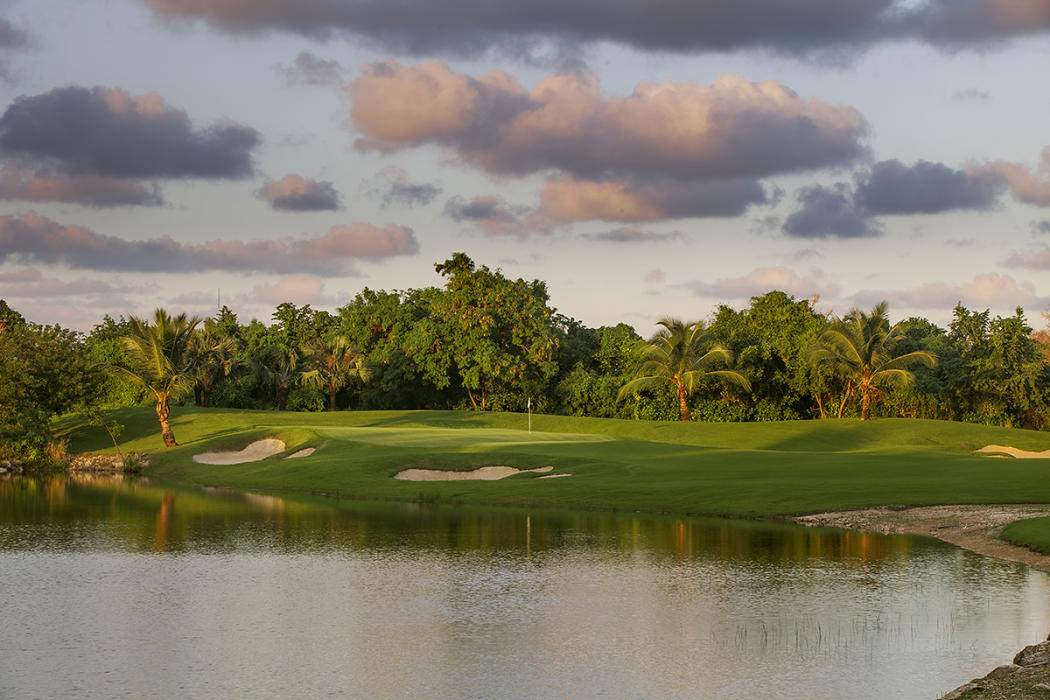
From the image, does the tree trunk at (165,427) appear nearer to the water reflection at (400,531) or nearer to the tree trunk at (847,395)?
the water reflection at (400,531)

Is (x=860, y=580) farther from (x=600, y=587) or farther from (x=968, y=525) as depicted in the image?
(x=968, y=525)

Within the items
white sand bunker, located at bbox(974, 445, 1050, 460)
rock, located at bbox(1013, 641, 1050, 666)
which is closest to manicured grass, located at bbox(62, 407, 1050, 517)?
white sand bunker, located at bbox(974, 445, 1050, 460)

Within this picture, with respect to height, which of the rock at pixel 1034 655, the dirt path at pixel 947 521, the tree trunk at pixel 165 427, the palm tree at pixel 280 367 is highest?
the palm tree at pixel 280 367

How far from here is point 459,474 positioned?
1633 inches

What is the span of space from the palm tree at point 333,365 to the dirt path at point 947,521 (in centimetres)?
5382

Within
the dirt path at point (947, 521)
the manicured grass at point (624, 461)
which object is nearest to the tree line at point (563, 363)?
the manicured grass at point (624, 461)

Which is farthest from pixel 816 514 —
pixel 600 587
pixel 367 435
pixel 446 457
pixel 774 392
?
pixel 774 392

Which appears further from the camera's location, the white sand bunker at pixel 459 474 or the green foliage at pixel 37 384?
the green foliage at pixel 37 384

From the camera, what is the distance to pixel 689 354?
71.8m

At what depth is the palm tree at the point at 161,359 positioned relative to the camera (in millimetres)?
57406

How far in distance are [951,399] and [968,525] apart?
52218 millimetres

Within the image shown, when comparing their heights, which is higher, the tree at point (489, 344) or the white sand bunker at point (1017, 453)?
the tree at point (489, 344)

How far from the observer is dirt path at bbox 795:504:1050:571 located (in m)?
26.2

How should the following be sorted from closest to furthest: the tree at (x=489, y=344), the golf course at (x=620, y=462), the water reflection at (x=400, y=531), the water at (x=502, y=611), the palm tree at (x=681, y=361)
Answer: the water at (x=502, y=611), the water reflection at (x=400, y=531), the golf course at (x=620, y=462), the palm tree at (x=681, y=361), the tree at (x=489, y=344)
